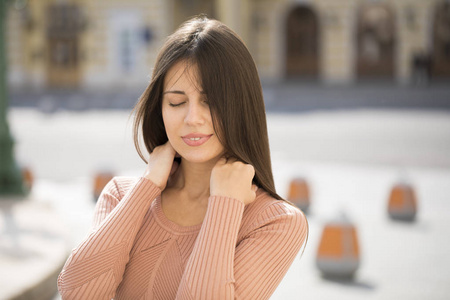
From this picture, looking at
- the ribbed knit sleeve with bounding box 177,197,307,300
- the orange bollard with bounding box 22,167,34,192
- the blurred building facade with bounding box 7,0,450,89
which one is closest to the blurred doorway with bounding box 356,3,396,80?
the blurred building facade with bounding box 7,0,450,89

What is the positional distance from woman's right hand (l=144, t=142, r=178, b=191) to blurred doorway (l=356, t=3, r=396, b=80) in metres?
28.1

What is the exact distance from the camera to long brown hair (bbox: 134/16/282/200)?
6.93 ft

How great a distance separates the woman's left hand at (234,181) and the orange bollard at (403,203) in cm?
491

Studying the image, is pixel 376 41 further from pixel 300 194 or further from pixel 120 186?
pixel 120 186

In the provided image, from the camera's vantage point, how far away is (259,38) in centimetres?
3080

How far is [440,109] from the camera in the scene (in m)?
18.7

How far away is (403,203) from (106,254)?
5057 millimetres

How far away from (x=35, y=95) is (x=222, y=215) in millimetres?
26859

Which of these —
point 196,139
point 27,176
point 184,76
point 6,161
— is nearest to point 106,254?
point 196,139

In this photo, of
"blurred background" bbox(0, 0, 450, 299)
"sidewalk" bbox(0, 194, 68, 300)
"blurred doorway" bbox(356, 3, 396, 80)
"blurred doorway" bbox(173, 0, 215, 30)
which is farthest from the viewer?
"blurred doorway" bbox(173, 0, 215, 30)

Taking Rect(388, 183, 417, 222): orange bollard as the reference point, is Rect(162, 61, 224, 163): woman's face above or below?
above

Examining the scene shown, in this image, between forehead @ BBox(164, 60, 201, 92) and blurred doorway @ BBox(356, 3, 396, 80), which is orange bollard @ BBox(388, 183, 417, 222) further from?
blurred doorway @ BBox(356, 3, 396, 80)

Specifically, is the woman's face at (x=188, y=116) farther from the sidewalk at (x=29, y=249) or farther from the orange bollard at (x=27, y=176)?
the orange bollard at (x=27, y=176)

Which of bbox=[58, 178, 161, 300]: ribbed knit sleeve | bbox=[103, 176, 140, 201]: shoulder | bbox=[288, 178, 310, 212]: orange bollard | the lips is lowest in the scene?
bbox=[288, 178, 310, 212]: orange bollard
